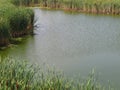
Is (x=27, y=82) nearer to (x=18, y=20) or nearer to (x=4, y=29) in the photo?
(x=4, y=29)

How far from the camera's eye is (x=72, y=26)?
20953 millimetres

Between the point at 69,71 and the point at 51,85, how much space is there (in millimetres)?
4000

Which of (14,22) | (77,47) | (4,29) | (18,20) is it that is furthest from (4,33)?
(77,47)

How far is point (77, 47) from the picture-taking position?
1503cm

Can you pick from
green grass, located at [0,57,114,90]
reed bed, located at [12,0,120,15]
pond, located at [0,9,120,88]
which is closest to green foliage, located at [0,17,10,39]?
pond, located at [0,9,120,88]

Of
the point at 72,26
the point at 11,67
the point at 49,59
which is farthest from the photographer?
the point at 72,26

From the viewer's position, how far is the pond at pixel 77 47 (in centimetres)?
1160

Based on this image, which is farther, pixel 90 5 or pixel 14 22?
pixel 90 5

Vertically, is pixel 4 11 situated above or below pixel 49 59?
above

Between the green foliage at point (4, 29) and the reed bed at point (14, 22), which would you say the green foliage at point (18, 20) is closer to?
the reed bed at point (14, 22)

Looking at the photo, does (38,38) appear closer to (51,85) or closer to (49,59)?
(49,59)

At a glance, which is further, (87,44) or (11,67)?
(87,44)

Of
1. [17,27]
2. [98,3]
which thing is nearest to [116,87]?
[17,27]

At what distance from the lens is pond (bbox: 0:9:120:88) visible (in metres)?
11.6
